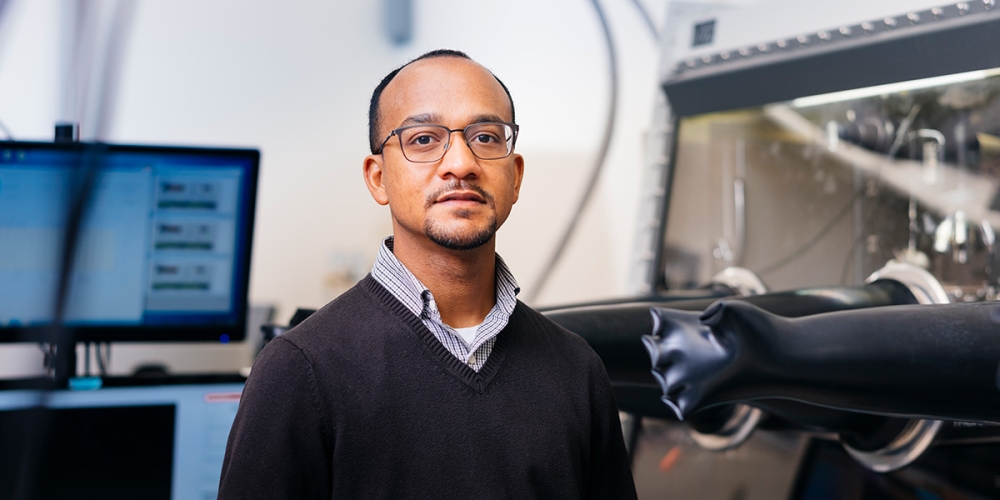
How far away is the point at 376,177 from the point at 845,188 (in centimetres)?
124

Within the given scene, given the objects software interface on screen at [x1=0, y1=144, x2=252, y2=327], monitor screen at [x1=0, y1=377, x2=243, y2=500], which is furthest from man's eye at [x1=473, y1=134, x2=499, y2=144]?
software interface on screen at [x1=0, y1=144, x2=252, y2=327]

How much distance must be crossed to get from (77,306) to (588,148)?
49.4 inches

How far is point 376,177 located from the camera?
706mm

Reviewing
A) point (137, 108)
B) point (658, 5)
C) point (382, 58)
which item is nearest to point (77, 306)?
point (137, 108)

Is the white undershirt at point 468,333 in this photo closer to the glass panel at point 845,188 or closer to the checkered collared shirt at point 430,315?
the checkered collared shirt at point 430,315

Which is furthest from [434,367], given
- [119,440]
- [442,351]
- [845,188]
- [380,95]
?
[845,188]

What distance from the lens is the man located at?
566 millimetres

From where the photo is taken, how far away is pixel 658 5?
220 centimetres

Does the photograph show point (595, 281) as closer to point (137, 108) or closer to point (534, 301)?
point (534, 301)

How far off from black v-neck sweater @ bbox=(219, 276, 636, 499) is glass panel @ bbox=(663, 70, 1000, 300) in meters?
1.06

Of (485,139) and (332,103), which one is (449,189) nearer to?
(485,139)

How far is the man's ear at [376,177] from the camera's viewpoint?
2.28 feet

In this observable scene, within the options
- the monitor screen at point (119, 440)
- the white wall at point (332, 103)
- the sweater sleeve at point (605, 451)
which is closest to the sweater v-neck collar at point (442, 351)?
the sweater sleeve at point (605, 451)

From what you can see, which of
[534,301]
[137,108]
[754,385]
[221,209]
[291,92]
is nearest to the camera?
[754,385]
